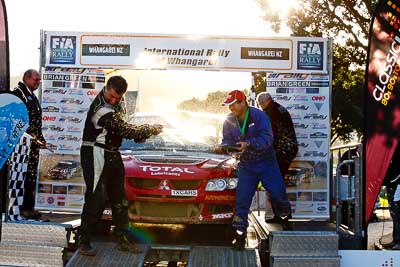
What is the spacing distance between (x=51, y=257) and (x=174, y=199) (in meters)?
1.66

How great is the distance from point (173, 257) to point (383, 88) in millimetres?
2679

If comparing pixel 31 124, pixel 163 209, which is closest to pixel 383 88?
pixel 163 209

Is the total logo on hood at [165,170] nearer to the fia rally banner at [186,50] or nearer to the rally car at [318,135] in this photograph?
the fia rally banner at [186,50]

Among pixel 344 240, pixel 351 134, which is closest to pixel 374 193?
pixel 344 240

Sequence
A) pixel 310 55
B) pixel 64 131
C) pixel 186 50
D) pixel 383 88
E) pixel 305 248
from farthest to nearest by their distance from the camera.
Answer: pixel 64 131 < pixel 310 55 < pixel 186 50 < pixel 383 88 < pixel 305 248

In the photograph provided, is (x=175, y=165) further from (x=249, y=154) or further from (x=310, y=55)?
(x=310, y=55)

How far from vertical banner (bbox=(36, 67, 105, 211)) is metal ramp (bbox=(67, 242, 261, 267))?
3.10 meters

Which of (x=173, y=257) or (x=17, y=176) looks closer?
(x=173, y=257)

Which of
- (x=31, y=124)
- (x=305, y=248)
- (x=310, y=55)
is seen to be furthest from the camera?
(x=310, y=55)

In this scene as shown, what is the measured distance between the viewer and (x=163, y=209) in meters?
7.11

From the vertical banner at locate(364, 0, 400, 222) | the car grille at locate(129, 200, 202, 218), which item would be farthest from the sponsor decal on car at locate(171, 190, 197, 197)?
the vertical banner at locate(364, 0, 400, 222)

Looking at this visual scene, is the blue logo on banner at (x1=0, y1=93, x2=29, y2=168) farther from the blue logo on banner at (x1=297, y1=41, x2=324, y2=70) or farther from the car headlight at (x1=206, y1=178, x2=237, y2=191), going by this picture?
the blue logo on banner at (x1=297, y1=41, x2=324, y2=70)

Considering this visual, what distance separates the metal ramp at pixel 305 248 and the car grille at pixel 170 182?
145cm

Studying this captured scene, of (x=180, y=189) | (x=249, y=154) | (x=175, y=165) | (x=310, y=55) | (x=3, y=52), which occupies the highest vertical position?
(x=310, y=55)
